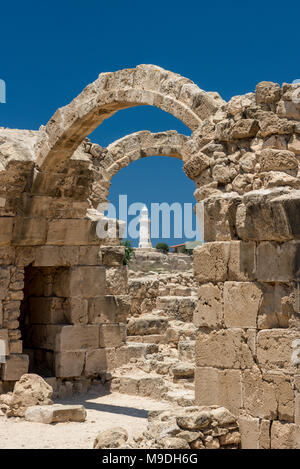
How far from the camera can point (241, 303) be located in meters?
5.68

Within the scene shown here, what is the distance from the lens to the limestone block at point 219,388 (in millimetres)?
5707

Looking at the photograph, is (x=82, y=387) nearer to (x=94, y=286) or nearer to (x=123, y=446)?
(x=94, y=286)

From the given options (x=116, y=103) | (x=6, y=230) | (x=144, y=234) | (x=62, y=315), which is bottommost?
(x=62, y=315)

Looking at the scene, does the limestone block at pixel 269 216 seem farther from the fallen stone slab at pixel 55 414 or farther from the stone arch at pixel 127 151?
the stone arch at pixel 127 151

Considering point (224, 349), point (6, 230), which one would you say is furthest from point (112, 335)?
point (224, 349)

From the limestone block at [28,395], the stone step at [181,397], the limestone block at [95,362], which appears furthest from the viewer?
the limestone block at [95,362]

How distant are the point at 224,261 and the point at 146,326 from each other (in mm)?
6603

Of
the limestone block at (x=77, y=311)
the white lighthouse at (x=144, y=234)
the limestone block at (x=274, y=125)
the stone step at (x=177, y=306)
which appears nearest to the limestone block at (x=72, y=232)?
the limestone block at (x=77, y=311)

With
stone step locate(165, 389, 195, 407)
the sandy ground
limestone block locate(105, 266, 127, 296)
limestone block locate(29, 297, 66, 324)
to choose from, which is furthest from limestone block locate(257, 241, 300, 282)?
limestone block locate(105, 266, 127, 296)

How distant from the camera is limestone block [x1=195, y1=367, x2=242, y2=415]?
5707 mm

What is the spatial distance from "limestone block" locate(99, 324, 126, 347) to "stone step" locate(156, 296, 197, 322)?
4.40 m

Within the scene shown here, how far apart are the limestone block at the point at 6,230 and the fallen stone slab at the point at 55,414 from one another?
8.48 ft

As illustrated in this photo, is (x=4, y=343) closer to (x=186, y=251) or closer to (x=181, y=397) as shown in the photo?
(x=181, y=397)
